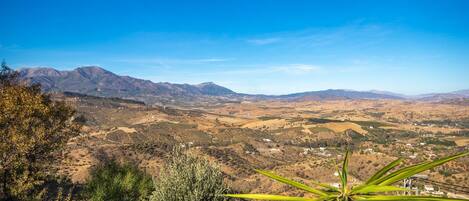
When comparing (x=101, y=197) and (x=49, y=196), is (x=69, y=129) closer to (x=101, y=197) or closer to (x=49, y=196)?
(x=49, y=196)

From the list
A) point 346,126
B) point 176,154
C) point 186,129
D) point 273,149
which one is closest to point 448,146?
point 346,126

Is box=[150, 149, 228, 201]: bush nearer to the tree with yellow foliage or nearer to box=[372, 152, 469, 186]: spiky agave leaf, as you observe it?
the tree with yellow foliage

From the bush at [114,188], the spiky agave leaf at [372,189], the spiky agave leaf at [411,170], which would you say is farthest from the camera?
the bush at [114,188]

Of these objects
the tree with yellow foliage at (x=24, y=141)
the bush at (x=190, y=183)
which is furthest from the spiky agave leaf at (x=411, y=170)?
the tree with yellow foliage at (x=24, y=141)

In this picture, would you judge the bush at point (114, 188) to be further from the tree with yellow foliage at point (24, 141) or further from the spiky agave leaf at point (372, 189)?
the spiky agave leaf at point (372, 189)

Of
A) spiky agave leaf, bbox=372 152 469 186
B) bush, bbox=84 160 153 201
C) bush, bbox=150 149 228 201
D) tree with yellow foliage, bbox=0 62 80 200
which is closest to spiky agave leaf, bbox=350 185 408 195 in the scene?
spiky agave leaf, bbox=372 152 469 186

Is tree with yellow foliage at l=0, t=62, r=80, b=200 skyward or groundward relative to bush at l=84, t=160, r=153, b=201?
skyward
